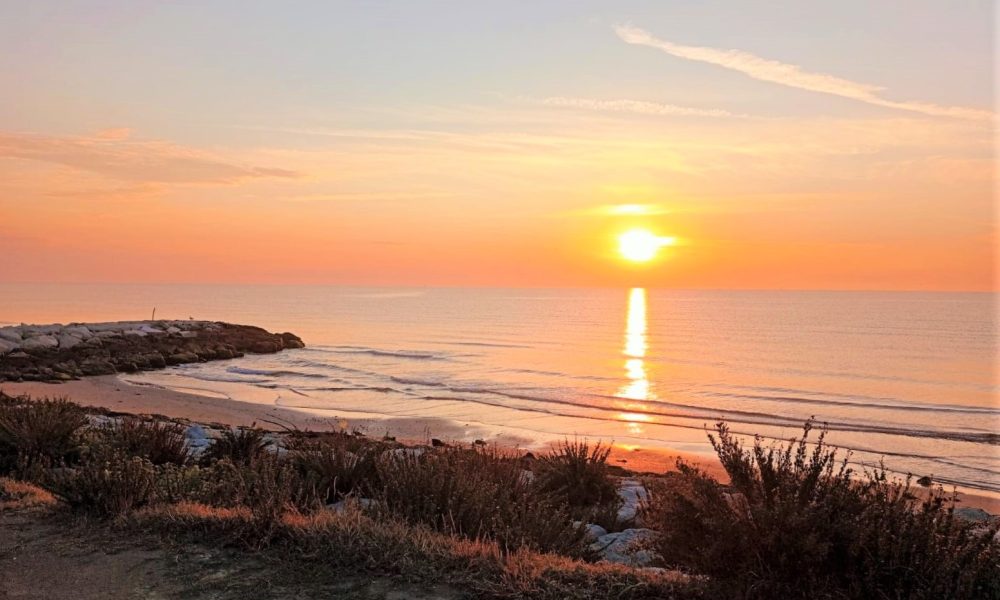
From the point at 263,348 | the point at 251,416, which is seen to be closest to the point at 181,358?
the point at 263,348

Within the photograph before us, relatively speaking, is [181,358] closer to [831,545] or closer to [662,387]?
[662,387]

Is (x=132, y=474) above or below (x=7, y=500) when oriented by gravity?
above

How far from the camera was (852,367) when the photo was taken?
36438 millimetres

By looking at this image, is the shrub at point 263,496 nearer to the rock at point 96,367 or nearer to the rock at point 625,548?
the rock at point 625,548

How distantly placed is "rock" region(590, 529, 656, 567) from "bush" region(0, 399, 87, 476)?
229 inches

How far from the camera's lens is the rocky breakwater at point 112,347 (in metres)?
27.7

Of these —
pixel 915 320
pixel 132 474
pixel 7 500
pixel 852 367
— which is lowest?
pixel 7 500

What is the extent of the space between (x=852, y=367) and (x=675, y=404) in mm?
16444

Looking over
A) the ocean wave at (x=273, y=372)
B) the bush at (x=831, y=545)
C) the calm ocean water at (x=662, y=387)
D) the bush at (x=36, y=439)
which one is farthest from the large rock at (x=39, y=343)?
the bush at (x=831, y=545)

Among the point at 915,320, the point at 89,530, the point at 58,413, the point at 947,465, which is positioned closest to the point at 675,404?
the point at 947,465

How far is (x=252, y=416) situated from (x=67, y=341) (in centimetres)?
1775

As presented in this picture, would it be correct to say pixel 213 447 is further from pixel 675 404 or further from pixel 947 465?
pixel 675 404

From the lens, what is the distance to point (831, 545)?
3.92m

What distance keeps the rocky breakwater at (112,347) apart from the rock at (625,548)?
81.4 feet
